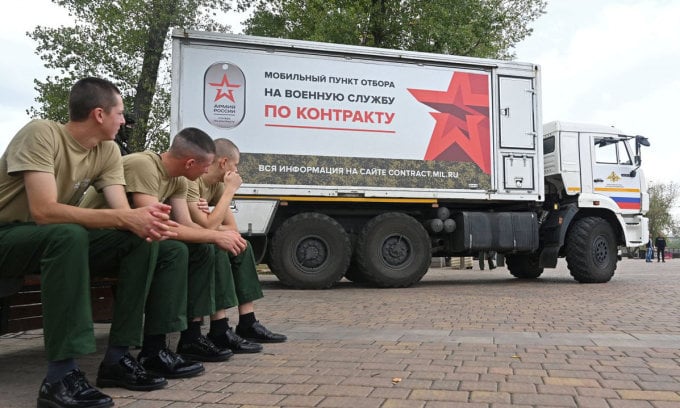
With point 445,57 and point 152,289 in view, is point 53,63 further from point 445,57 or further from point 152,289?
point 152,289

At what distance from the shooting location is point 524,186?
982 cm

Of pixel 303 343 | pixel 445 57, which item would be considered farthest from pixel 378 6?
pixel 303 343

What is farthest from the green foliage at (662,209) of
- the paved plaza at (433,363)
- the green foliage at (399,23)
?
the paved plaza at (433,363)

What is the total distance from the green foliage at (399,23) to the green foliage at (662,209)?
4056 centimetres

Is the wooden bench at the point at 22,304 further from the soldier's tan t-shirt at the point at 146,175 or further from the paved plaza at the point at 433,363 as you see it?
the soldier's tan t-shirt at the point at 146,175

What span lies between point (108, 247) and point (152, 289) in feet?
1.20

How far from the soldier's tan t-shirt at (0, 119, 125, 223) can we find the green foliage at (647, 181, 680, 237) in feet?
185

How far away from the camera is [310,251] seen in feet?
29.3

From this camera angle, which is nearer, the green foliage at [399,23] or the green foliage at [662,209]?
the green foliage at [399,23]

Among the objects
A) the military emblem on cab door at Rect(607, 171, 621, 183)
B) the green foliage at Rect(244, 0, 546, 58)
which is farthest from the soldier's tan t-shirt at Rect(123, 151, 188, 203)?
the green foliage at Rect(244, 0, 546, 58)

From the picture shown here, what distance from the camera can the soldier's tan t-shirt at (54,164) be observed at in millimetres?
2484

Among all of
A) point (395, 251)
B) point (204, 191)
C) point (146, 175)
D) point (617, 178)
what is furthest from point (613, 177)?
point (146, 175)

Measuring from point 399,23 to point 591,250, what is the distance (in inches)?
394

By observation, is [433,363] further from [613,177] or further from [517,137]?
[613,177]
